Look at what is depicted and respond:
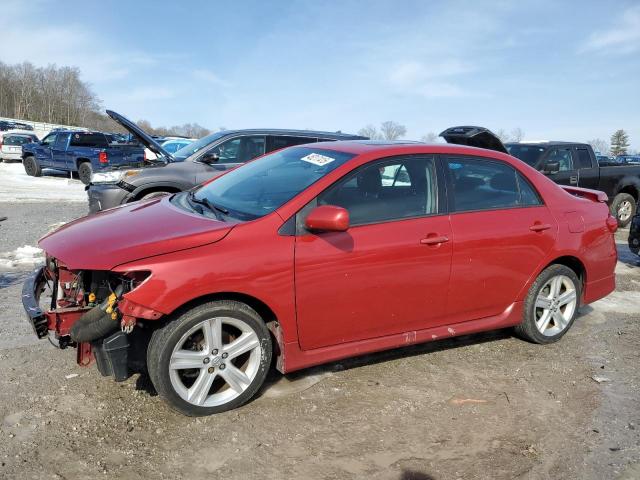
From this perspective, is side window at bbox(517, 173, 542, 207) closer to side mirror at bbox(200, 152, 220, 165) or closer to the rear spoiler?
the rear spoiler

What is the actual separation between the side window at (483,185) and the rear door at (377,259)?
0.67 ft

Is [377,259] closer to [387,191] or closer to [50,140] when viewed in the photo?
[387,191]

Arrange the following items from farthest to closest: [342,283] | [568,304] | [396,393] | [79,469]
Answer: [568,304], [396,393], [342,283], [79,469]

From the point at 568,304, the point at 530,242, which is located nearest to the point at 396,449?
the point at 530,242

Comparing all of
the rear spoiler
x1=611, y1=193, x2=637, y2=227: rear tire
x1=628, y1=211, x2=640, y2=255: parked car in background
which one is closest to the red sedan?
the rear spoiler

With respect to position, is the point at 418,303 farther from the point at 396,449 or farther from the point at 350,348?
the point at 396,449

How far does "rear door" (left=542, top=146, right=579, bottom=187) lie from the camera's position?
34.5 feet

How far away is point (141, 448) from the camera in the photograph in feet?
9.56

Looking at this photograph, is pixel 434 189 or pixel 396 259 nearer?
pixel 396 259

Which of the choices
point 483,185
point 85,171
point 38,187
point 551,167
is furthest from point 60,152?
point 483,185

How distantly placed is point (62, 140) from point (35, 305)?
55.6ft

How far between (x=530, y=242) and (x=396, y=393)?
166 cm

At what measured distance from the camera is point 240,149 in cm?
798

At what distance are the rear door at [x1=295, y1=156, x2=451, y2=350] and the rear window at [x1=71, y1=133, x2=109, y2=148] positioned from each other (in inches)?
655
